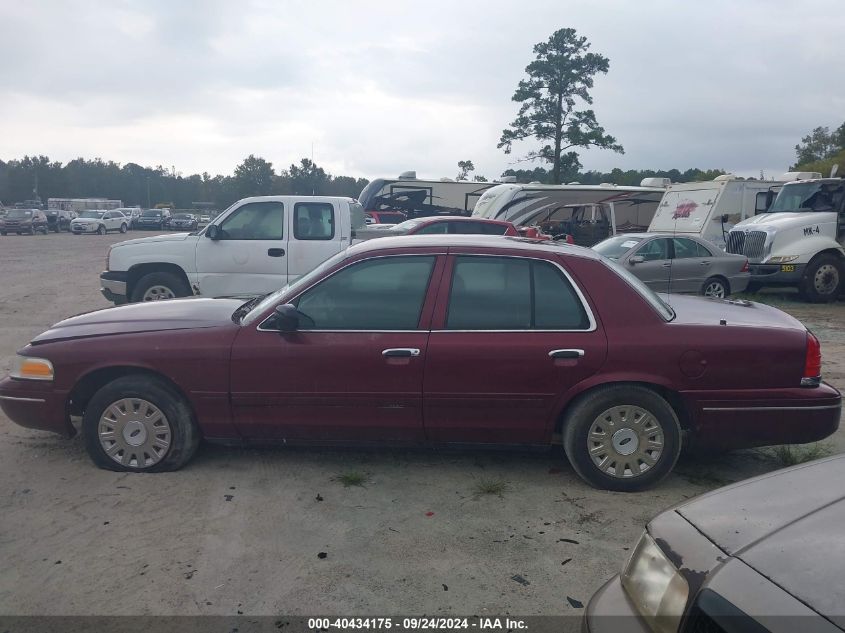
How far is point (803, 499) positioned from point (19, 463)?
4.70 meters

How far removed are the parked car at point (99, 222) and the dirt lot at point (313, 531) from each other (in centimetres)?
4138

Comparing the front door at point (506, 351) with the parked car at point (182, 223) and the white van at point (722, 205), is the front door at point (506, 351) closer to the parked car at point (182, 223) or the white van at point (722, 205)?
the white van at point (722, 205)

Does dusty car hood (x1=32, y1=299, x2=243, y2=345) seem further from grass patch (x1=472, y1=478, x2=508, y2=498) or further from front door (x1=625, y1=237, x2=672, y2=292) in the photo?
front door (x1=625, y1=237, x2=672, y2=292)

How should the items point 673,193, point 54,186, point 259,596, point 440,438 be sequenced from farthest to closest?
point 54,186
point 673,193
point 440,438
point 259,596

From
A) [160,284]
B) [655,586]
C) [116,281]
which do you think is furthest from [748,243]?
[655,586]

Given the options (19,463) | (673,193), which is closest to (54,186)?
(673,193)

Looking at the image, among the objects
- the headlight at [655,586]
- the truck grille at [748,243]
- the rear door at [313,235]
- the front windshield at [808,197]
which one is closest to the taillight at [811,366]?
the headlight at [655,586]

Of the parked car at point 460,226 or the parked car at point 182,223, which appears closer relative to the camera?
the parked car at point 460,226

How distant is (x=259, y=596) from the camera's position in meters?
Answer: 3.21

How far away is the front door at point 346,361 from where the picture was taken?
14.1ft

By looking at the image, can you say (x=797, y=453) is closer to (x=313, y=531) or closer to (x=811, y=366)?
(x=811, y=366)

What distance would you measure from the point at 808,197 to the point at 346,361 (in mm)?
14471

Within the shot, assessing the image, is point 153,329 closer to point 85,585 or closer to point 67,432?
point 67,432

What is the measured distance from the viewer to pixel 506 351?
168 inches
